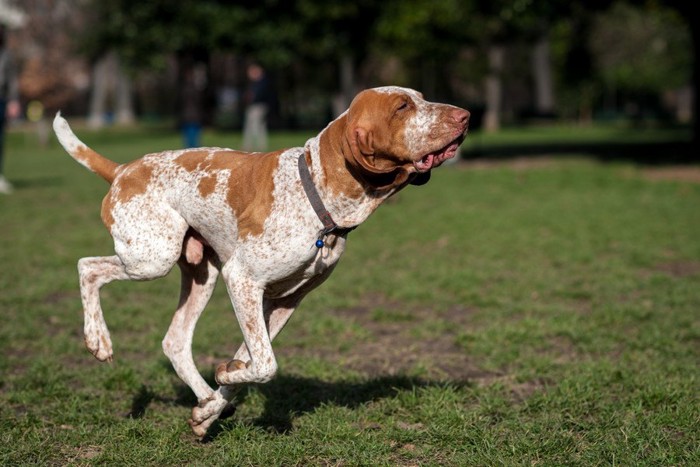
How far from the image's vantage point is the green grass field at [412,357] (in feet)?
13.7

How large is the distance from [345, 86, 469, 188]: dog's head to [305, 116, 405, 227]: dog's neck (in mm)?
87

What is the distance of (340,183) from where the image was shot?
3797 mm

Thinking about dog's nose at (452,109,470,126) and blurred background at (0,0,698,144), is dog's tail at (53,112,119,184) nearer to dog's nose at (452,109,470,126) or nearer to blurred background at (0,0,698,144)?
dog's nose at (452,109,470,126)

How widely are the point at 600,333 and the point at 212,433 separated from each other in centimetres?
323

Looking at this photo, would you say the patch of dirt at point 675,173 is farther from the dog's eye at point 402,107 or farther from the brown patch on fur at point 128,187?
the brown patch on fur at point 128,187

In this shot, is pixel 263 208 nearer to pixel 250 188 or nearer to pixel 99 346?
pixel 250 188

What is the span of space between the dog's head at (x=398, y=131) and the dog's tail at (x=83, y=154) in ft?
4.56

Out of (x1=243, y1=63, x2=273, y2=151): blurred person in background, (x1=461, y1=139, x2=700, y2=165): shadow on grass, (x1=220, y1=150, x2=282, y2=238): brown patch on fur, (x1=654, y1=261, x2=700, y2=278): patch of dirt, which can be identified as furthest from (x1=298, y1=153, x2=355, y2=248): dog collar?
(x1=243, y1=63, x2=273, y2=151): blurred person in background

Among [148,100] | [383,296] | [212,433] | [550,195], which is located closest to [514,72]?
[148,100]

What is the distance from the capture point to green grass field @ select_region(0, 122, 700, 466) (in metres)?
4.17

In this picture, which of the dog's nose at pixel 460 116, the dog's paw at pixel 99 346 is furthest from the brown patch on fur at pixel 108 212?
the dog's nose at pixel 460 116

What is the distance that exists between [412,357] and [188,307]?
1915 millimetres

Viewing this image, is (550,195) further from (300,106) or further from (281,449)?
(300,106)

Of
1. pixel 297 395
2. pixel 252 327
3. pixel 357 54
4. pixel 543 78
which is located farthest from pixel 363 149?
pixel 543 78
